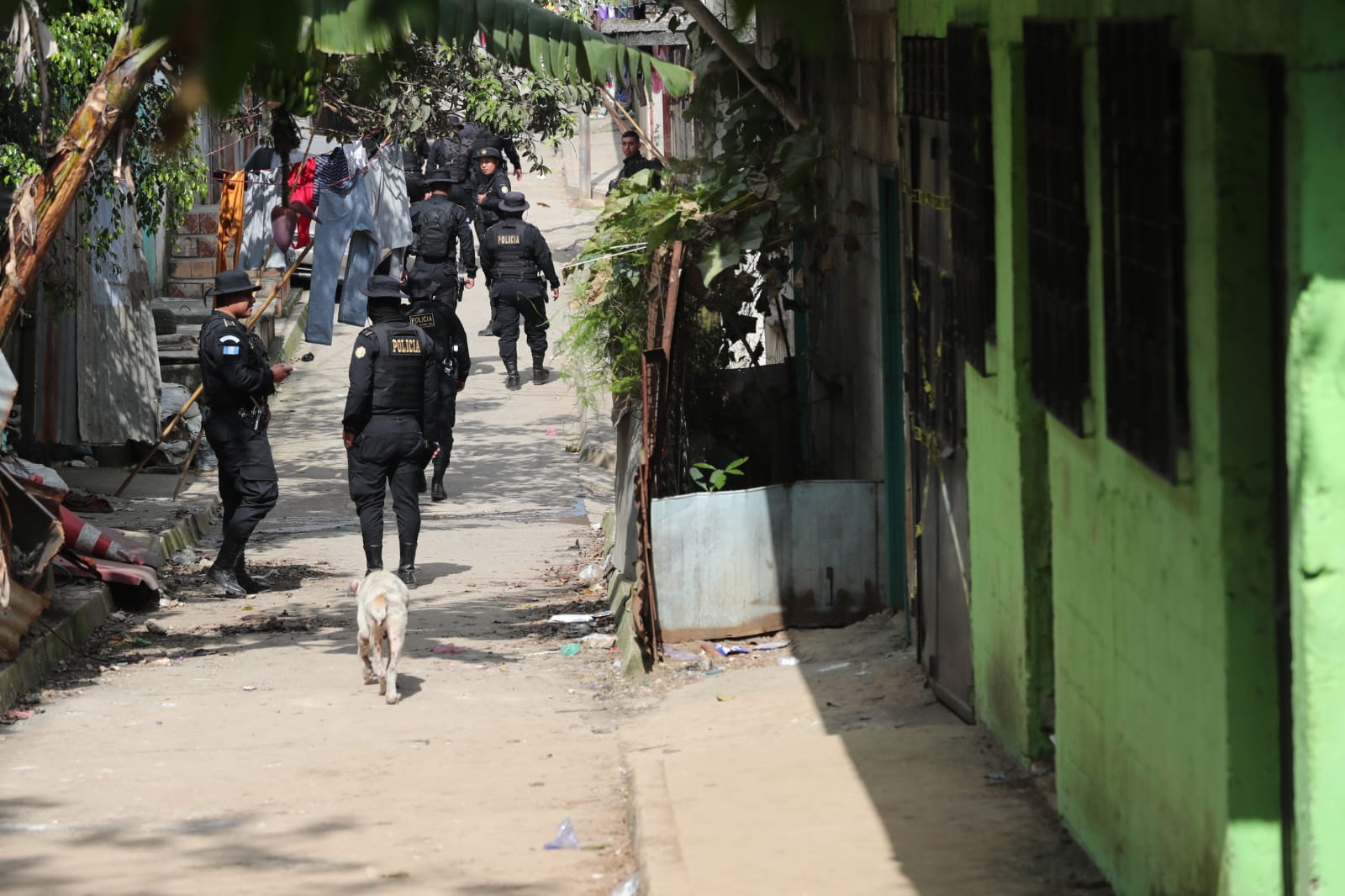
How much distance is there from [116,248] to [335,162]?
3246 millimetres

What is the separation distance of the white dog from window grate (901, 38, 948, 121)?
11.3 feet

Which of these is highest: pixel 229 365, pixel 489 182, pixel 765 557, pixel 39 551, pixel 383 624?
pixel 489 182

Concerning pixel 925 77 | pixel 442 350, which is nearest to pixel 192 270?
pixel 442 350

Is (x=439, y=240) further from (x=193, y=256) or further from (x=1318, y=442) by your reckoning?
(x=1318, y=442)

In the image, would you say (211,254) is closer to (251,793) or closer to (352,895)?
(251,793)

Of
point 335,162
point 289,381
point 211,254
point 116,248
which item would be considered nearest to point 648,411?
point 116,248

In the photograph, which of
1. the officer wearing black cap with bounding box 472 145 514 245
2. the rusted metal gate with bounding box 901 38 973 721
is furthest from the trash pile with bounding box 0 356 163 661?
the officer wearing black cap with bounding box 472 145 514 245

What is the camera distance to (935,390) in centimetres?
745

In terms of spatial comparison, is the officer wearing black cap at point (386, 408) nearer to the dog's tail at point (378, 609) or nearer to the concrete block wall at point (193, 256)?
the dog's tail at point (378, 609)

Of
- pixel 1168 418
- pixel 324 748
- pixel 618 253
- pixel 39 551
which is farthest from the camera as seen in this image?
pixel 618 253

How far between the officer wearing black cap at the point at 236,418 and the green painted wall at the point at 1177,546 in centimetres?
650

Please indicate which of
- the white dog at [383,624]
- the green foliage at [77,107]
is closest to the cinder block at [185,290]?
the green foliage at [77,107]

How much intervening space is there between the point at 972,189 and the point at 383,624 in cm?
379

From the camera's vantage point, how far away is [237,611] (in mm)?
Result: 11219
